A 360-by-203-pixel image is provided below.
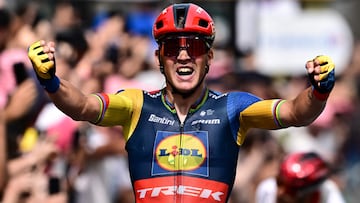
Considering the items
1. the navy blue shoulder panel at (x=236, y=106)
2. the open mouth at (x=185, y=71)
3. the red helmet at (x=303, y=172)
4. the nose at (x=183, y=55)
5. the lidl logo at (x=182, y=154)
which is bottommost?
the red helmet at (x=303, y=172)

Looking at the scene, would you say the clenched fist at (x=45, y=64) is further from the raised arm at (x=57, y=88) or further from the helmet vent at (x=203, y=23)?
the helmet vent at (x=203, y=23)

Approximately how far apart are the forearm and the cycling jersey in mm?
84

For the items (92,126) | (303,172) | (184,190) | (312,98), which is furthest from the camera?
(92,126)

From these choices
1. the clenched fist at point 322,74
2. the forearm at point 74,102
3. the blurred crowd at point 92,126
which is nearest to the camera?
the clenched fist at point 322,74

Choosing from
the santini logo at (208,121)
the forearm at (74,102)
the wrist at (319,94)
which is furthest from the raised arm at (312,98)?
the forearm at (74,102)

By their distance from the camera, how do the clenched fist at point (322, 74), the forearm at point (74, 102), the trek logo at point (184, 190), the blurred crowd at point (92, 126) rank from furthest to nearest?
the blurred crowd at point (92, 126) < the trek logo at point (184, 190) < the forearm at point (74, 102) < the clenched fist at point (322, 74)

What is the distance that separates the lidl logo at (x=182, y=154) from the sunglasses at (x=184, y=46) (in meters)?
0.50

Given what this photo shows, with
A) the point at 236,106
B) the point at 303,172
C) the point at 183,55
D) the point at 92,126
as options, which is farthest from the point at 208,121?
the point at 92,126

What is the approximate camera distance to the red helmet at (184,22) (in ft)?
24.9

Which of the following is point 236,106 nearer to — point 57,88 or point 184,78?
point 184,78

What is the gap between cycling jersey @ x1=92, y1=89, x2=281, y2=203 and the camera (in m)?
7.48

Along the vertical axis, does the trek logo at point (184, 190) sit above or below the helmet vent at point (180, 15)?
below

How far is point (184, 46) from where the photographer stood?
7.60 metres

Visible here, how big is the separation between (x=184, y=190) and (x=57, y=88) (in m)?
1.02
